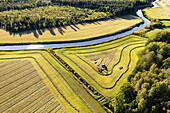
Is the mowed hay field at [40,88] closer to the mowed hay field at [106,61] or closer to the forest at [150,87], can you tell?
the mowed hay field at [106,61]

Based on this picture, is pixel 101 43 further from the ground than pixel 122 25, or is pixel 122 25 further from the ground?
pixel 122 25

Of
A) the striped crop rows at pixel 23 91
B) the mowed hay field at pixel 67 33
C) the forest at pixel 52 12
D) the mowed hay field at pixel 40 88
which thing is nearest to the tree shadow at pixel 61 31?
the mowed hay field at pixel 67 33

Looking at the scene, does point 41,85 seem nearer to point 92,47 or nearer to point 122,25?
point 92,47

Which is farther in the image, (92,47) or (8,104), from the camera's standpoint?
(92,47)

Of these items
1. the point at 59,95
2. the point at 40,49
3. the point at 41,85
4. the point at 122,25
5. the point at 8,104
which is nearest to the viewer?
the point at 8,104

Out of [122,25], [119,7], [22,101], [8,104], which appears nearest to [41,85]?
[22,101]

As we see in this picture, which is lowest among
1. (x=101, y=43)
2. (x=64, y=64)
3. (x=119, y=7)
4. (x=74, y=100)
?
(x=74, y=100)
